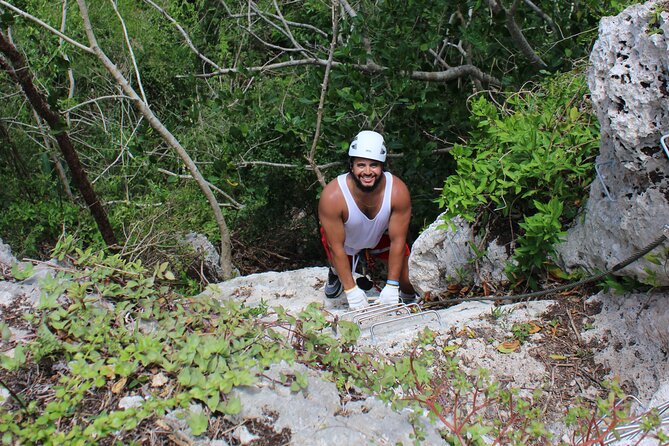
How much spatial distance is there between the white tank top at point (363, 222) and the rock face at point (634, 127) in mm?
1603

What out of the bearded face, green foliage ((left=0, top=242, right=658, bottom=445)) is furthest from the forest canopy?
green foliage ((left=0, top=242, right=658, bottom=445))

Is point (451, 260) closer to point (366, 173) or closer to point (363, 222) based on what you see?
point (363, 222)

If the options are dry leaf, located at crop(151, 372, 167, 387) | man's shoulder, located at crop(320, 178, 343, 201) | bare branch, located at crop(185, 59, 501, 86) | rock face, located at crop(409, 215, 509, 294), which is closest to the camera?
dry leaf, located at crop(151, 372, 167, 387)

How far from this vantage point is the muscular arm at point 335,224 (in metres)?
4.77

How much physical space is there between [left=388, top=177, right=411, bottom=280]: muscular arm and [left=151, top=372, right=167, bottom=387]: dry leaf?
9.64ft

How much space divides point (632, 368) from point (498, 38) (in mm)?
3983

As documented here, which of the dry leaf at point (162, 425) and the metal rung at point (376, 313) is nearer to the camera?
the dry leaf at point (162, 425)

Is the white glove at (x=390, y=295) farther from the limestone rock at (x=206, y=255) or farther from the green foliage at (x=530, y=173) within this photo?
the limestone rock at (x=206, y=255)

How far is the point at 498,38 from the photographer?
6414 mm

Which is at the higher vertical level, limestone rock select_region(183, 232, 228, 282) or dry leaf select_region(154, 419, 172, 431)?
dry leaf select_region(154, 419, 172, 431)

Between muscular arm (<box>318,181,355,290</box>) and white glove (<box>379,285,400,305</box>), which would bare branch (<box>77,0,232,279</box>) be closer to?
muscular arm (<box>318,181,355,290</box>)

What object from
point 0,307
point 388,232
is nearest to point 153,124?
point 388,232

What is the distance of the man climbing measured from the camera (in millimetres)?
4648

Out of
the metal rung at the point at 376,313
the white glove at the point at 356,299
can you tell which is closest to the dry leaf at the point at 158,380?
the metal rung at the point at 376,313
